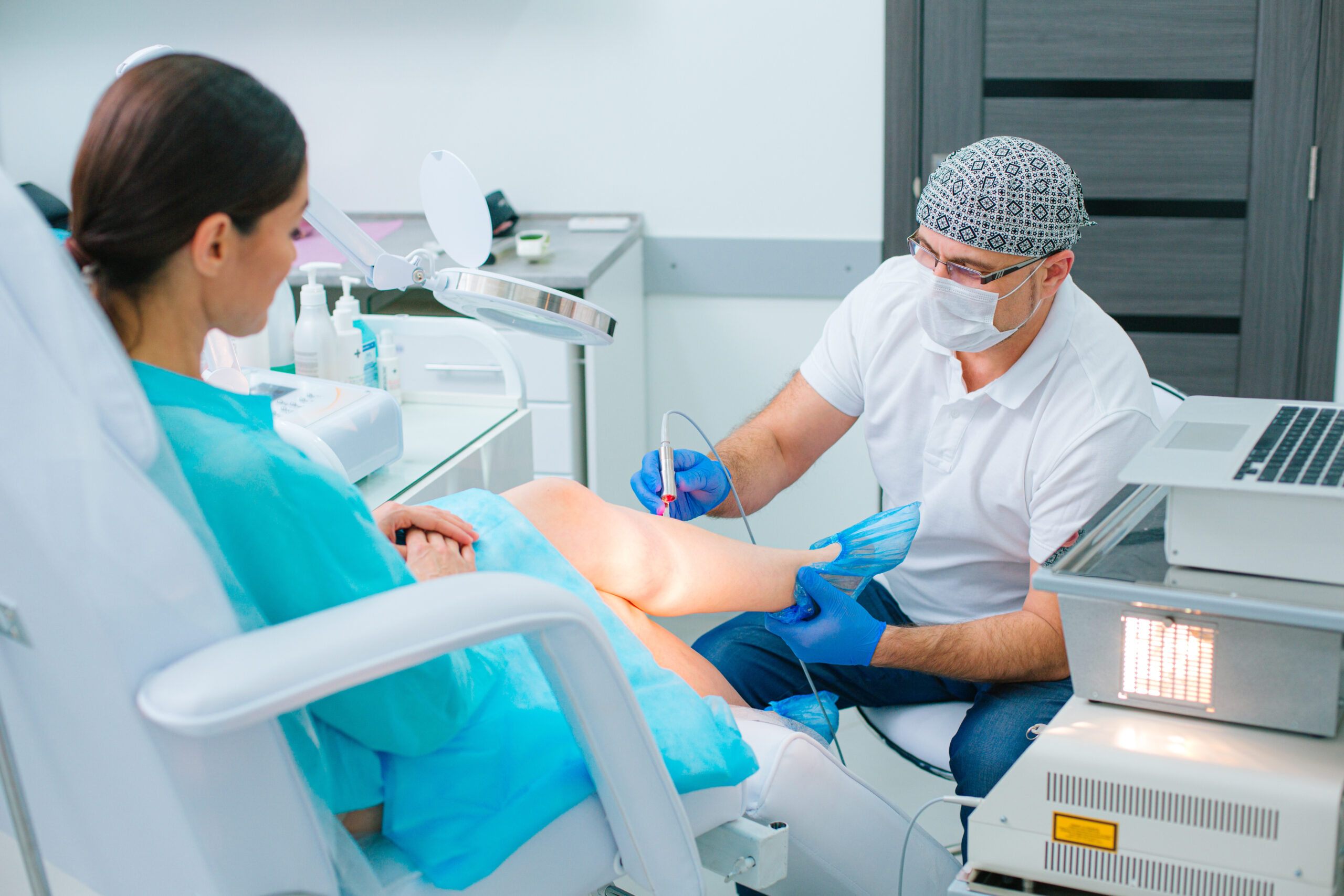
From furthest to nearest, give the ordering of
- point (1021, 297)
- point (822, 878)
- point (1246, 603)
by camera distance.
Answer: point (1021, 297) < point (822, 878) < point (1246, 603)

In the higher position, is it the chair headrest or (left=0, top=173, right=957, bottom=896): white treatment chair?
the chair headrest

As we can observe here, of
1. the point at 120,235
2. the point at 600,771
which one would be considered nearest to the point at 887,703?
the point at 600,771

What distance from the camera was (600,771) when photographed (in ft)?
3.10

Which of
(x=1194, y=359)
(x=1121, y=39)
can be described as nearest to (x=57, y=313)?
(x=1121, y=39)

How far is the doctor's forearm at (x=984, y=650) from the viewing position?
1.42 metres

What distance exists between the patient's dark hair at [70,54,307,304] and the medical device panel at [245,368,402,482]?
0.60m

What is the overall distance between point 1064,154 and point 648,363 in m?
1.16

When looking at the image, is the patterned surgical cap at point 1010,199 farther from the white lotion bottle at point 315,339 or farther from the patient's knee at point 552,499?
the white lotion bottle at point 315,339

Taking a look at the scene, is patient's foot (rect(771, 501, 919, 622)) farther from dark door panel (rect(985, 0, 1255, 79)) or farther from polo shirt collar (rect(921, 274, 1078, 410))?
dark door panel (rect(985, 0, 1255, 79))

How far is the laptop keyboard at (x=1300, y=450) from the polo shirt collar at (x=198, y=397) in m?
0.77

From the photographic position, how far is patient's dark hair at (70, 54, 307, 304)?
29.5 inches

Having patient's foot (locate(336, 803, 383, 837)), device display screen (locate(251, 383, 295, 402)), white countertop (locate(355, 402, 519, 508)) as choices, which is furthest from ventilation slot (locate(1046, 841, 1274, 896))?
device display screen (locate(251, 383, 295, 402))

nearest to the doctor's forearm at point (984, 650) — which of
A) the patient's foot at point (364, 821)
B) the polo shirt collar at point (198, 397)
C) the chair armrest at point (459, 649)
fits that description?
the chair armrest at point (459, 649)

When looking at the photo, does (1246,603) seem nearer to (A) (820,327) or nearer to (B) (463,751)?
(B) (463,751)
